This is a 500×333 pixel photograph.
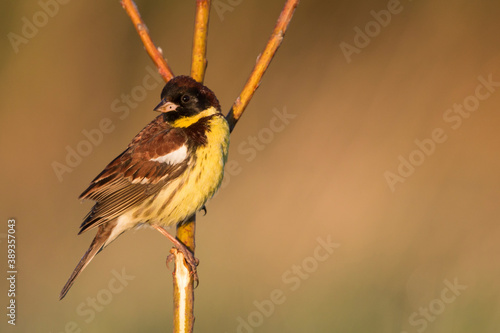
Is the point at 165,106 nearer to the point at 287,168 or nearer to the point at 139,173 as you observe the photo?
the point at 139,173

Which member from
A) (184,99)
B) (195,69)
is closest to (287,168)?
(184,99)

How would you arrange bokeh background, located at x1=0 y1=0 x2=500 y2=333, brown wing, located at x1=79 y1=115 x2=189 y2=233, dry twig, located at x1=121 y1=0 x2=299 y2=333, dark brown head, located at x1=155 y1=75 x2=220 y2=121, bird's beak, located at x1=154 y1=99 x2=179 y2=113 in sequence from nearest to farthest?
dry twig, located at x1=121 y1=0 x2=299 y2=333
dark brown head, located at x1=155 y1=75 x2=220 y2=121
bird's beak, located at x1=154 y1=99 x2=179 y2=113
brown wing, located at x1=79 y1=115 x2=189 y2=233
bokeh background, located at x1=0 y1=0 x2=500 y2=333

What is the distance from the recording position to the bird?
298cm

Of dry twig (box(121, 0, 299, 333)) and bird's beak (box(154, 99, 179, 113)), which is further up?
bird's beak (box(154, 99, 179, 113))

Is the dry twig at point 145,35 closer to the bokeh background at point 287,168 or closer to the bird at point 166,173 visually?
the bird at point 166,173

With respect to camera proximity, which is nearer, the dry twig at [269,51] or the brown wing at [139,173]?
the dry twig at [269,51]

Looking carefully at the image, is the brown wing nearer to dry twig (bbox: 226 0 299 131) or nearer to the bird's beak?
the bird's beak

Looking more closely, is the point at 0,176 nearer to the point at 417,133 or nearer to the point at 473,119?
the point at 417,133

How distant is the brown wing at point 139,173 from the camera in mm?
3016

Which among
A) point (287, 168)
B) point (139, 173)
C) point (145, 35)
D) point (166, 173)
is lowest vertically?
point (287, 168)

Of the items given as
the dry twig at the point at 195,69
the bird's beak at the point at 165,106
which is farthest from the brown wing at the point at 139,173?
the dry twig at the point at 195,69

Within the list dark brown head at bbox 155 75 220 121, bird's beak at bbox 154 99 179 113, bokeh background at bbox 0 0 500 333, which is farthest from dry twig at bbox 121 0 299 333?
bokeh background at bbox 0 0 500 333

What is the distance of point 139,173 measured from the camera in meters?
3.12

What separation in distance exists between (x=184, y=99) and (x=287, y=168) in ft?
7.05
